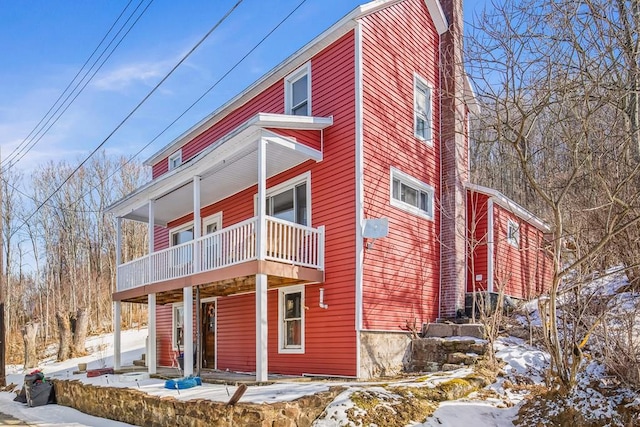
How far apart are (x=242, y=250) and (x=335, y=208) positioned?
2.15m

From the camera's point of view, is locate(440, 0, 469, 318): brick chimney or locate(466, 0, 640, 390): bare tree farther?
locate(440, 0, 469, 318): brick chimney

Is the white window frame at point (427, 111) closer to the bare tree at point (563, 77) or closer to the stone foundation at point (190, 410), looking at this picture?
the bare tree at point (563, 77)

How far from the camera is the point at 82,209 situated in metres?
35.4

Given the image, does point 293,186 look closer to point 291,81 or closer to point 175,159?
point 291,81

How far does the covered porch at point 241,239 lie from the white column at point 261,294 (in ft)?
0.06

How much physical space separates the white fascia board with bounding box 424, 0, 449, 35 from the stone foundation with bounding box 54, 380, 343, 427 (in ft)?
34.3

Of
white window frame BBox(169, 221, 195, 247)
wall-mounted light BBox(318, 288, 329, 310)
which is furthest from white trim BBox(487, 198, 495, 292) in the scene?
white window frame BBox(169, 221, 195, 247)

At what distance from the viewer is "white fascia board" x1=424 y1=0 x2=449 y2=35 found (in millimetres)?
13999

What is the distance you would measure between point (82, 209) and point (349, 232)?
96.3ft

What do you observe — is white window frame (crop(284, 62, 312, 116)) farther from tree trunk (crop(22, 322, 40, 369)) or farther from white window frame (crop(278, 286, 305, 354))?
tree trunk (crop(22, 322, 40, 369))

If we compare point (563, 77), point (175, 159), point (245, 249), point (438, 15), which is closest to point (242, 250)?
point (245, 249)

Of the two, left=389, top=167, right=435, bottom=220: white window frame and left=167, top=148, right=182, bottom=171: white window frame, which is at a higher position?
left=167, top=148, right=182, bottom=171: white window frame

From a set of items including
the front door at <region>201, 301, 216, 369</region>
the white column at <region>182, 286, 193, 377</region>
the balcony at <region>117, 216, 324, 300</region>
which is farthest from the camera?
the front door at <region>201, 301, 216, 369</region>

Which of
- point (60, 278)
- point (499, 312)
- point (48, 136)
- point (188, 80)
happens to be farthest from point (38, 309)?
point (499, 312)
